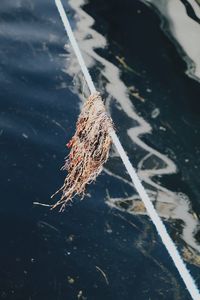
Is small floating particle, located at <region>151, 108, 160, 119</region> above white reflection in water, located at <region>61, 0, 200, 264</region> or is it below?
above

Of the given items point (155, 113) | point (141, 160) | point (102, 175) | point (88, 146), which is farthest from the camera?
point (155, 113)

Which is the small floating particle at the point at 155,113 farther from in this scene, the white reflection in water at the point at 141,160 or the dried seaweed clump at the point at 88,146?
the dried seaweed clump at the point at 88,146

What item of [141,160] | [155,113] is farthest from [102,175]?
[155,113]

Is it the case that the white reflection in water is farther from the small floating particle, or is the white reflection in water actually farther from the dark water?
the small floating particle

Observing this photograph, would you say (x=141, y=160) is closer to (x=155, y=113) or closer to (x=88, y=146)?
(x=155, y=113)

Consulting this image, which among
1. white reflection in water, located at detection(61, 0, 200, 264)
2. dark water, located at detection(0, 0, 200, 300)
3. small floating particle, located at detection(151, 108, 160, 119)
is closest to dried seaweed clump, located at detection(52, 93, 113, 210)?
dark water, located at detection(0, 0, 200, 300)

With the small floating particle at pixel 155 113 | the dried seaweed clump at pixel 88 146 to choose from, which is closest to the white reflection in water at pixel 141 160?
the small floating particle at pixel 155 113

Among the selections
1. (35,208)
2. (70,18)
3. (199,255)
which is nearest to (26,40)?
(70,18)
